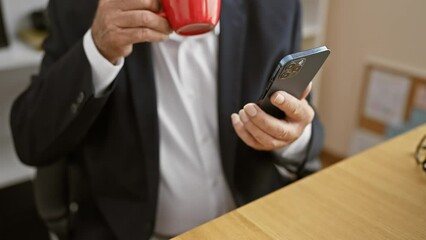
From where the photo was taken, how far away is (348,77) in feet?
6.23

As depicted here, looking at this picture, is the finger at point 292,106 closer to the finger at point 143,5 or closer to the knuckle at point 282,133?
the knuckle at point 282,133

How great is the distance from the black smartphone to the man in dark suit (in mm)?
160

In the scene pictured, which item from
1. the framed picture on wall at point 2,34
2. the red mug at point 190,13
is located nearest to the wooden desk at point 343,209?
the red mug at point 190,13

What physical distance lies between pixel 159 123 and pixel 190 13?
1.06 ft

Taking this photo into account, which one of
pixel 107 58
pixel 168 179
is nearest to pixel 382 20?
pixel 168 179

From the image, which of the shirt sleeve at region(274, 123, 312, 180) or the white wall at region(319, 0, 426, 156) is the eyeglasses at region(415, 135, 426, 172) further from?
the white wall at region(319, 0, 426, 156)

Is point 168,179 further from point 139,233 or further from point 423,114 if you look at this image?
point 423,114

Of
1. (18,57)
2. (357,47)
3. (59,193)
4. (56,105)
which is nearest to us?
(56,105)

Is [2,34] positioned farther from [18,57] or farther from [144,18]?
[144,18]

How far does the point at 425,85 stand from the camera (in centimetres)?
168

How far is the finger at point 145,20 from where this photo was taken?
52 cm

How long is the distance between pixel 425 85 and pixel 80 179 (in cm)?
141

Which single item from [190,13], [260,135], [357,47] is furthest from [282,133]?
[357,47]

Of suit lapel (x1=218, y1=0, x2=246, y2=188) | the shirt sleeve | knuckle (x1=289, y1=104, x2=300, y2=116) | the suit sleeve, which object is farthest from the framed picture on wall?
knuckle (x1=289, y1=104, x2=300, y2=116)
